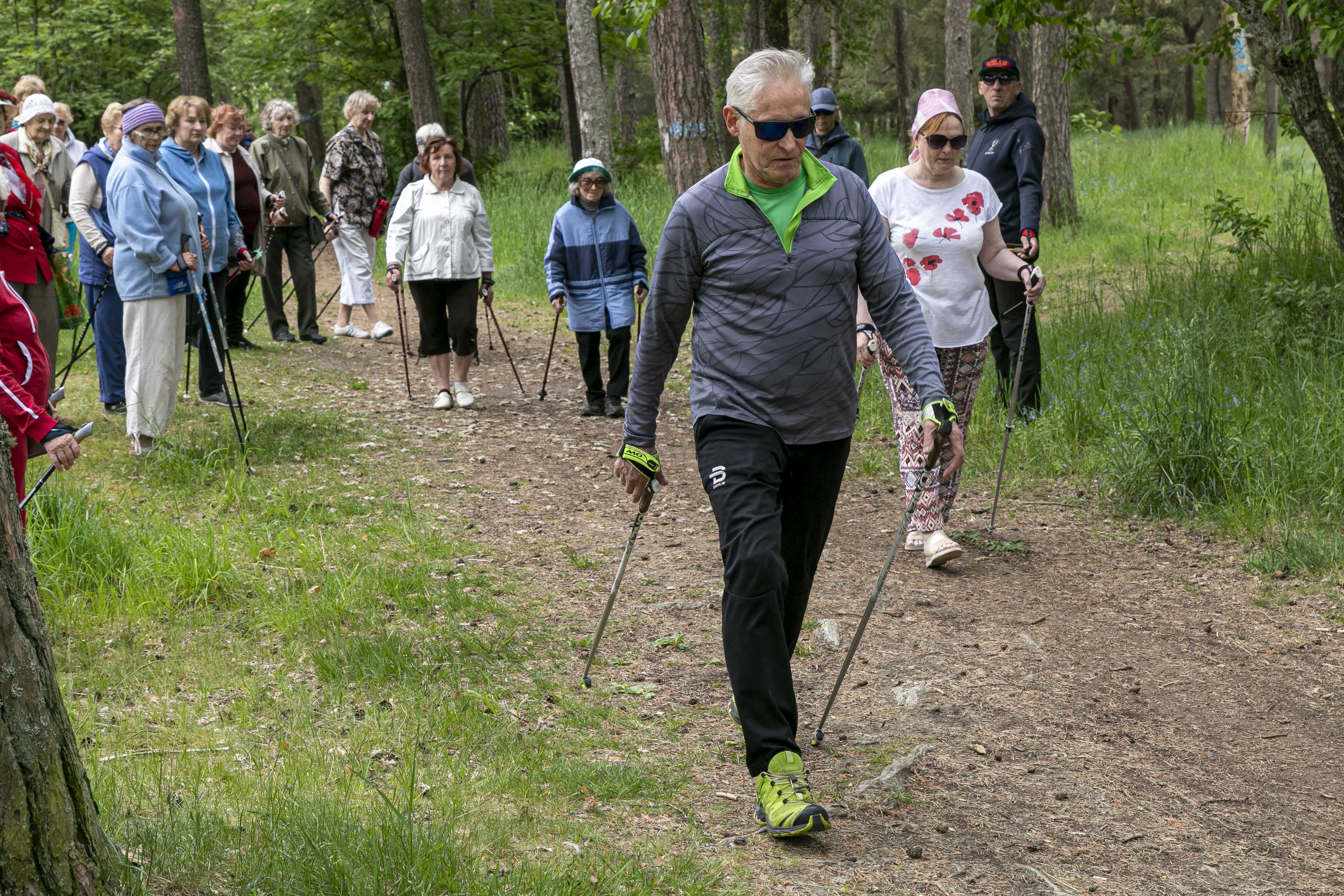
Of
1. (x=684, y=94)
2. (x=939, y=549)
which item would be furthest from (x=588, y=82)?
(x=939, y=549)

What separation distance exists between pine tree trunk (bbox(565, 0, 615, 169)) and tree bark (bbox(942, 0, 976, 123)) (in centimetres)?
462

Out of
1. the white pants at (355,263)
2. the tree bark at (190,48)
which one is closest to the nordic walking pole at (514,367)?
the white pants at (355,263)

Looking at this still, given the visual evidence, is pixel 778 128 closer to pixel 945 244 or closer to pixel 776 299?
pixel 776 299

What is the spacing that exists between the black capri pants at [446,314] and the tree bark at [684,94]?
2822 millimetres

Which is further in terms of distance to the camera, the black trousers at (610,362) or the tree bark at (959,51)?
the tree bark at (959,51)

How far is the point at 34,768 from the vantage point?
254 cm

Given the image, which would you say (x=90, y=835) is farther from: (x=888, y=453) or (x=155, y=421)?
(x=888, y=453)

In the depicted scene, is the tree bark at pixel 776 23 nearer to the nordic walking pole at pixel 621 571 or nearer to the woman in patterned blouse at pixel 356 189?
the woman in patterned blouse at pixel 356 189

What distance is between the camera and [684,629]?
5520 mm

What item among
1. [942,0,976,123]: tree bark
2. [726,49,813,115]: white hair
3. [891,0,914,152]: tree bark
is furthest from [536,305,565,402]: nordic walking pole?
[891,0,914,152]: tree bark

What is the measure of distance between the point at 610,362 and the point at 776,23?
11354mm

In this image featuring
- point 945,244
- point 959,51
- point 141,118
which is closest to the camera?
point 945,244

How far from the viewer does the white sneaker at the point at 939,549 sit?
20.1 feet

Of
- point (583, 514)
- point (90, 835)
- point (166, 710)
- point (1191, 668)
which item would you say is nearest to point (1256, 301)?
point (1191, 668)
